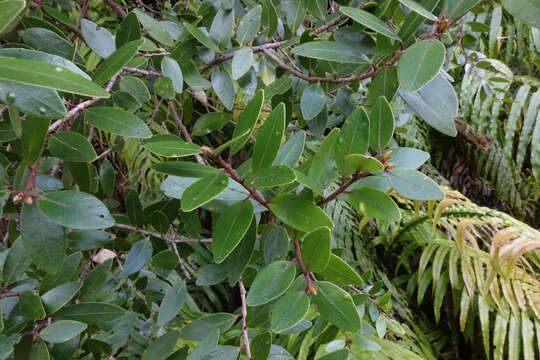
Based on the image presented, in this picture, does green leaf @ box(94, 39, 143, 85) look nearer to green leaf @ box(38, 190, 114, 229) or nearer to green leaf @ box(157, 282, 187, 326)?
green leaf @ box(38, 190, 114, 229)

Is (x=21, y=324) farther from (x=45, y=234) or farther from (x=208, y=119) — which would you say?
(x=208, y=119)

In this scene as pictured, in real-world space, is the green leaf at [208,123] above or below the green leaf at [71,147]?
below

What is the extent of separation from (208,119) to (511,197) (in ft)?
7.44

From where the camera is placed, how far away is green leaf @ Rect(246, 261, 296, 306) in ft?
0.88

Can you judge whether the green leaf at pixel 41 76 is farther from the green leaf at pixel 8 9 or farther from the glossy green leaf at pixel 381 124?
the glossy green leaf at pixel 381 124

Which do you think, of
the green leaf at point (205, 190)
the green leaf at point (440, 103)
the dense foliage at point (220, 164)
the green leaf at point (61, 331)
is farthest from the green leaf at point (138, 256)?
the green leaf at point (440, 103)

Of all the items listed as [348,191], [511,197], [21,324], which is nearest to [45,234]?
[21,324]

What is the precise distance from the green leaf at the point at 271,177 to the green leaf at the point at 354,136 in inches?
2.3

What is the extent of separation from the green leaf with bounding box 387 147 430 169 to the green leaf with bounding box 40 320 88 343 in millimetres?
287

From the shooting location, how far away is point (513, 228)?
1318 mm

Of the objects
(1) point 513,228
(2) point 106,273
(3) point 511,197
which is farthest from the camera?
(3) point 511,197

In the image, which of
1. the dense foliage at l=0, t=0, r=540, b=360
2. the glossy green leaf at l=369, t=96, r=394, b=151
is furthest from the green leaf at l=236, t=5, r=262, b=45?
the glossy green leaf at l=369, t=96, r=394, b=151

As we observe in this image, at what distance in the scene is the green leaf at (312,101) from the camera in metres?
0.42

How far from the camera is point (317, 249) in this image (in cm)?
27
